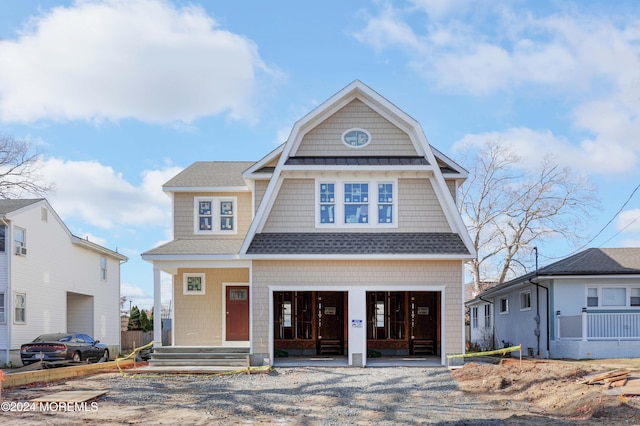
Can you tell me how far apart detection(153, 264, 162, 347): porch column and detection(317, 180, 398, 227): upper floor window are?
536 cm

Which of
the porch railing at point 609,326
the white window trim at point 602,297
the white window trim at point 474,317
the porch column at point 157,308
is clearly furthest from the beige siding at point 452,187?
the white window trim at point 474,317

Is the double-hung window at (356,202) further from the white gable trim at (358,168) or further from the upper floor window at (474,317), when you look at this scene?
the upper floor window at (474,317)

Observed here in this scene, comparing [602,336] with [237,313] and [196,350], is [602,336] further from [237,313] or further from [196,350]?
[196,350]

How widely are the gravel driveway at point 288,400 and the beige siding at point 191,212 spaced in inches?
240

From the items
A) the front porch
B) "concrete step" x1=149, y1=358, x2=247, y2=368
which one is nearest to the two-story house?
"concrete step" x1=149, y1=358, x2=247, y2=368

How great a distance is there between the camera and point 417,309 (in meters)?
24.4

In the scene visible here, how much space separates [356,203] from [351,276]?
234 cm

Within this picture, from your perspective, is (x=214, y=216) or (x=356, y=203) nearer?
(x=356, y=203)

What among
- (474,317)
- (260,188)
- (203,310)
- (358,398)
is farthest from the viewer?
(474,317)

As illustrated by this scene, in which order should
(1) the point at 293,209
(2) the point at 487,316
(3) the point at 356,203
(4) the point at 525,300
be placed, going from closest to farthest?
1. (1) the point at 293,209
2. (3) the point at 356,203
3. (4) the point at 525,300
4. (2) the point at 487,316

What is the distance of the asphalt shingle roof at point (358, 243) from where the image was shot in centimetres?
2034

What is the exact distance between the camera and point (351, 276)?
2067cm

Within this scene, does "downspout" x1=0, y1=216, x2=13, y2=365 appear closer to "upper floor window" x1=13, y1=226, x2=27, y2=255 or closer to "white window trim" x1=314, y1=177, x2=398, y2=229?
"upper floor window" x1=13, y1=226, x2=27, y2=255

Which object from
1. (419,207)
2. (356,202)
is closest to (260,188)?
(356,202)
